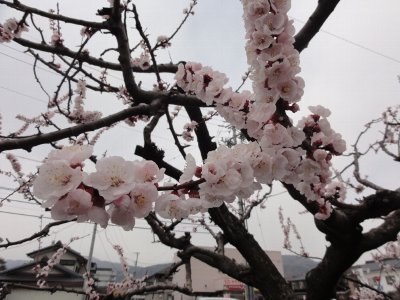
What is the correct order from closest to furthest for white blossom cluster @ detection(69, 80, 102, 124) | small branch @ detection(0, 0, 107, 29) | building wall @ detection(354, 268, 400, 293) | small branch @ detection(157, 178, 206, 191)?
small branch @ detection(157, 178, 206, 191) → small branch @ detection(0, 0, 107, 29) → white blossom cluster @ detection(69, 80, 102, 124) → building wall @ detection(354, 268, 400, 293)

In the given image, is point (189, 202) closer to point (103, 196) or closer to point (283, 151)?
point (103, 196)

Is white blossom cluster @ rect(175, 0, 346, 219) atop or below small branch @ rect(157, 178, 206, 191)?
atop

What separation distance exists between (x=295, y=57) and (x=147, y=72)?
2861mm

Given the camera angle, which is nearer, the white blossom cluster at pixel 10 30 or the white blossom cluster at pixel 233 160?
the white blossom cluster at pixel 233 160

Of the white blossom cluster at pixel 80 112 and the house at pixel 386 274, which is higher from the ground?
the white blossom cluster at pixel 80 112

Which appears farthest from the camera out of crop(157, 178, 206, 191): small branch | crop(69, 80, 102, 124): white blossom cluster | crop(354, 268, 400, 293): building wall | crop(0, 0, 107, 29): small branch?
crop(354, 268, 400, 293): building wall

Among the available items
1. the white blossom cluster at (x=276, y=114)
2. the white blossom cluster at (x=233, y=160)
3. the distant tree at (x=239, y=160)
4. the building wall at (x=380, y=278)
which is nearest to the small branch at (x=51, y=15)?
the distant tree at (x=239, y=160)

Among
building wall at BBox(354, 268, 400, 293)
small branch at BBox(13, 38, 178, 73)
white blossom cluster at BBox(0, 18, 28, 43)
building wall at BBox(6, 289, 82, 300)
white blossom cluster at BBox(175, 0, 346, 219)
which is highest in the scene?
white blossom cluster at BBox(0, 18, 28, 43)

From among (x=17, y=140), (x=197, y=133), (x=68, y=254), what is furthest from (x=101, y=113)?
(x=68, y=254)

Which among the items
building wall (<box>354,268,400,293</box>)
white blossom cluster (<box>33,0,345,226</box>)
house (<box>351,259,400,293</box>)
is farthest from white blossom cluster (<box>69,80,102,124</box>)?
building wall (<box>354,268,400,293</box>)

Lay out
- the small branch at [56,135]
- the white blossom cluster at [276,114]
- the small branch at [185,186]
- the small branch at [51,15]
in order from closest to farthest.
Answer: the small branch at [185,186] < the white blossom cluster at [276,114] < the small branch at [56,135] < the small branch at [51,15]

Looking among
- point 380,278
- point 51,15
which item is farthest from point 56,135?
point 380,278

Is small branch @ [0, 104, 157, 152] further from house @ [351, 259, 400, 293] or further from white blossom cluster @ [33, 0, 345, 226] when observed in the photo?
house @ [351, 259, 400, 293]

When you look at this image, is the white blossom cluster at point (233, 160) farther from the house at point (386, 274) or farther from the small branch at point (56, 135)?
the house at point (386, 274)
